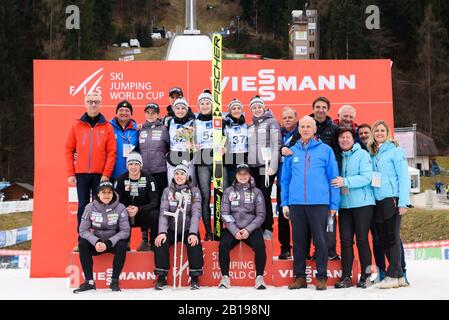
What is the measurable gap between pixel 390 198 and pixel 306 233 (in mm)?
864

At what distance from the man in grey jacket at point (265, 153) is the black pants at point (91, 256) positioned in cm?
149

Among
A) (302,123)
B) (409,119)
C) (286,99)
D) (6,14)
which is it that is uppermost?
(6,14)

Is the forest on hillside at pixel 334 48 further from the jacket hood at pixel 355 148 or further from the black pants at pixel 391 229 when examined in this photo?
the black pants at pixel 391 229

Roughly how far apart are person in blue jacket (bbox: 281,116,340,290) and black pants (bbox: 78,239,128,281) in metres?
1.64

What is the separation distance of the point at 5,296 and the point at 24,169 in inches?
1218

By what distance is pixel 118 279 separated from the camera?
18.2 feet

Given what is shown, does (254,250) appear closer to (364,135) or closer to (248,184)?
(248,184)

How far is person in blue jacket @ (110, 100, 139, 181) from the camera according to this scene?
6.27m

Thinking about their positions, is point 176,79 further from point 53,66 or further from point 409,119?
point 409,119

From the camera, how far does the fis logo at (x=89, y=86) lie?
7773 millimetres

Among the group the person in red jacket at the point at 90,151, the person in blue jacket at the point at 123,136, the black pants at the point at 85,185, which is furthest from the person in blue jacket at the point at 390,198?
the black pants at the point at 85,185

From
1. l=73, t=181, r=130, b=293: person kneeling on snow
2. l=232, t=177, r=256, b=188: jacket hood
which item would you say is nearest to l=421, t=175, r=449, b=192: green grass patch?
l=232, t=177, r=256, b=188: jacket hood

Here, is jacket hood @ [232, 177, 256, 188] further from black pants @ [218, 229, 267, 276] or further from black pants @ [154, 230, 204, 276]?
black pants @ [154, 230, 204, 276]
